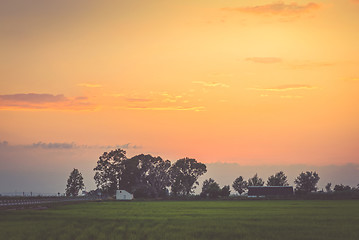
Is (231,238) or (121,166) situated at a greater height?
(121,166)

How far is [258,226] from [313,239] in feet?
35.1

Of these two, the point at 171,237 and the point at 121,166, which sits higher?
the point at 121,166

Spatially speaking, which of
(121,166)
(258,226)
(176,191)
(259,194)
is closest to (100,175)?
(121,166)

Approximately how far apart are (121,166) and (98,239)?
159108mm

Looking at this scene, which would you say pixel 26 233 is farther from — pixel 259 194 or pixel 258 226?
pixel 259 194

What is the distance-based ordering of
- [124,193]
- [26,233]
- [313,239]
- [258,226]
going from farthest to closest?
[124,193] → [258,226] → [26,233] → [313,239]

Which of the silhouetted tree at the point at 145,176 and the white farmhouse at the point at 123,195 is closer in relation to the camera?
the white farmhouse at the point at 123,195

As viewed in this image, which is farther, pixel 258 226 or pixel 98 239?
pixel 258 226

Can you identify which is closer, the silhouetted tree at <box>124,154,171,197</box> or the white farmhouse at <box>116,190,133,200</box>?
the white farmhouse at <box>116,190,133,200</box>

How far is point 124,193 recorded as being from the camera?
572 ft

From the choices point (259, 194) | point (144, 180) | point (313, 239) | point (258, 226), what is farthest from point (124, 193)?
point (313, 239)

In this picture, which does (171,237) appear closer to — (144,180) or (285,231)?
(285,231)

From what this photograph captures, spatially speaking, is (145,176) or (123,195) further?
(145,176)

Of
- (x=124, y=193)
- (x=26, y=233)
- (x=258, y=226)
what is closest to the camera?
(x=26, y=233)
